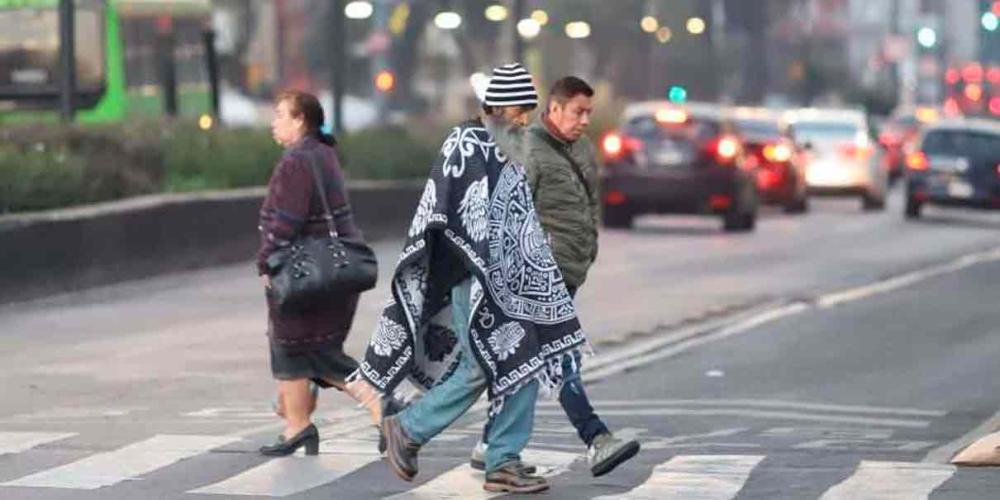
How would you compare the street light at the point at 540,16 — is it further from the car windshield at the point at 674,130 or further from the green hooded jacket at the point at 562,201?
the green hooded jacket at the point at 562,201

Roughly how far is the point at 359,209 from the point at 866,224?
10.2m

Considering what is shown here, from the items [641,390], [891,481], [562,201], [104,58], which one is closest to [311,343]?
[562,201]

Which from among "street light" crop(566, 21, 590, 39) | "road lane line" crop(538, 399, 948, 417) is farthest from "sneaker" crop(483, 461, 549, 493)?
"street light" crop(566, 21, 590, 39)

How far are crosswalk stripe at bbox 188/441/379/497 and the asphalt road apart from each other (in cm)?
2

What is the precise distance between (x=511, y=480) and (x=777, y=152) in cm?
2919

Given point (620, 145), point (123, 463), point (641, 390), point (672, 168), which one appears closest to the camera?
point (123, 463)

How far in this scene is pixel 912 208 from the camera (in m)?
38.7

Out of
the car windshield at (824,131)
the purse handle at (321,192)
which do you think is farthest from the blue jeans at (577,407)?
the car windshield at (824,131)

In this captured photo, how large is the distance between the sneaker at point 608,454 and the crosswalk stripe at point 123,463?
6.12ft

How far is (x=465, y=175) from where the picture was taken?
10.8 metres

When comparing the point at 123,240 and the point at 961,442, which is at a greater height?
the point at 961,442

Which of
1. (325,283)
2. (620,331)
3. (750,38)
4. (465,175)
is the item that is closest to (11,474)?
(325,283)

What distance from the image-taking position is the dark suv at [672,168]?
32.8 meters

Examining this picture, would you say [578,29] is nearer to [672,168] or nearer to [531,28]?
[531,28]
